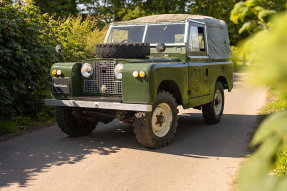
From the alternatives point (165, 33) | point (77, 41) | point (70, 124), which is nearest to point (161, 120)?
point (70, 124)

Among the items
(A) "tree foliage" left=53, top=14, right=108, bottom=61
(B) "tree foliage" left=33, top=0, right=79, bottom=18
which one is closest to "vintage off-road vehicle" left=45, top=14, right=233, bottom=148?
(A) "tree foliage" left=53, top=14, right=108, bottom=61

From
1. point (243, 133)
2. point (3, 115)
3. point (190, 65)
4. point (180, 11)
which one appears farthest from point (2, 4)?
point (180, 11)

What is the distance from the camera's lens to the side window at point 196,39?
673 centimetres

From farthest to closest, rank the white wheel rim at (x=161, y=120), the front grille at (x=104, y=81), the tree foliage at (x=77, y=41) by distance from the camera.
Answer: the tree foliage at (x=77, y=41), the front grille at (x=104, y=81), the white wheel rim at (x=161, y=120)

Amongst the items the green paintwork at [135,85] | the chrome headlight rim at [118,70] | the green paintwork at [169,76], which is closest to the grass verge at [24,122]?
the chrome headlight rim at [118,70]

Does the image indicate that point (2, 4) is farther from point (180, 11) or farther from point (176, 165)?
point (180, 11)

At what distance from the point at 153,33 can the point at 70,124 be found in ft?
8.76

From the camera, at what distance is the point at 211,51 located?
762 cm

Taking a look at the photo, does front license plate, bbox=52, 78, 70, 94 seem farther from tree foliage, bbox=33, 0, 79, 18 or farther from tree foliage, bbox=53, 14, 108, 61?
tree foliage, bbox=33, 0, 79, 18

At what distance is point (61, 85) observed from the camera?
19.0 ft

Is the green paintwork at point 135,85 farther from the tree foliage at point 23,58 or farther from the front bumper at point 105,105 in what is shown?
the tree foliage at point 23,58

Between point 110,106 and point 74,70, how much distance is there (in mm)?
1208

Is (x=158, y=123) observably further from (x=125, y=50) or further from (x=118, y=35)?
(x=118, y=35)

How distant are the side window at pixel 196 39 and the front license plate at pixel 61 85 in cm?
260
